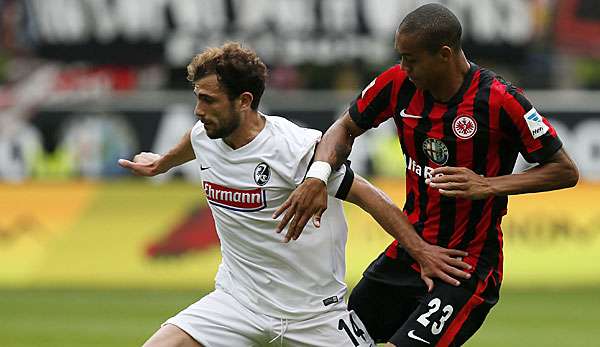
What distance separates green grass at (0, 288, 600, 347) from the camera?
38.4 ft

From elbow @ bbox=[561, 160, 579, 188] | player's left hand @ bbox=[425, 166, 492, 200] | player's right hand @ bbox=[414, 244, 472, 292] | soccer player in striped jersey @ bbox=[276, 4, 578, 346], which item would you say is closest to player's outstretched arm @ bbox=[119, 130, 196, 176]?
soccer player in striped jersey @ bbox=[276, 4, 578, 346]

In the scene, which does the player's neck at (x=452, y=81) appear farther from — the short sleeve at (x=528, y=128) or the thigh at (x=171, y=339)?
the thigh at (x=171, y=339)

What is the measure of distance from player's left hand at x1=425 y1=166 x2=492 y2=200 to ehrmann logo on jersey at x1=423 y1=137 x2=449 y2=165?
220 mm

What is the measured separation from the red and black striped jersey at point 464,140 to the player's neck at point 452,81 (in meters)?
0.03

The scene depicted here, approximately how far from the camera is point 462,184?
6215 millimetres

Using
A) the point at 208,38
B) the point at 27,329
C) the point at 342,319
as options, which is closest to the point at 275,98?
the point at 208,38

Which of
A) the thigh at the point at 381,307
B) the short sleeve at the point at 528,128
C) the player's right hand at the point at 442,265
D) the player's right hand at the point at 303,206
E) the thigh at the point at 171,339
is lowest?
the thigh at the point at 381,307

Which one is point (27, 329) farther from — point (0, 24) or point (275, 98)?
point (0, 24)

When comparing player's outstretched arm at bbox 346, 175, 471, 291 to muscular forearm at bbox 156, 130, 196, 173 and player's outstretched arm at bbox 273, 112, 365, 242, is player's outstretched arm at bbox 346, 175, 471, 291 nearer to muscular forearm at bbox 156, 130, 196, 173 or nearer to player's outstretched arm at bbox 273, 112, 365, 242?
player's outstretched arm at bbox 273, 112, 365, 242

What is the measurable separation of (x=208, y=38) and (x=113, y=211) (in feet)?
14.2

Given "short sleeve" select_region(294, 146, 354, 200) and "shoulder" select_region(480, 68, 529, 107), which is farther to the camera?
"short sleeve" select_region(294, 146, 354, 200)

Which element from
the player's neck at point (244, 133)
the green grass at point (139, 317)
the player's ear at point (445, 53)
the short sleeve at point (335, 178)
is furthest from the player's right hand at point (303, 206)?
the green grass at point (139, 317)

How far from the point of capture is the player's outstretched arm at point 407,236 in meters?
6.57

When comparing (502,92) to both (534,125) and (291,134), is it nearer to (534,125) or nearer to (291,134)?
(534,125)
